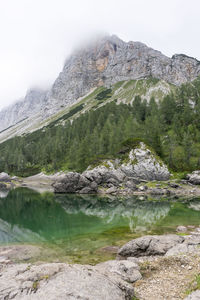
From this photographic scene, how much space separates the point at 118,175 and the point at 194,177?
2935cm

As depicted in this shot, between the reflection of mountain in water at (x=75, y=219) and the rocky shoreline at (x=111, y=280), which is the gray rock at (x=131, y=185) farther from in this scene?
the rocky shoreline at (x=111, y=280)

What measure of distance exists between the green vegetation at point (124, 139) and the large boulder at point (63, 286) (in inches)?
2961

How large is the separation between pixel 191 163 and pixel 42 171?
8918cm

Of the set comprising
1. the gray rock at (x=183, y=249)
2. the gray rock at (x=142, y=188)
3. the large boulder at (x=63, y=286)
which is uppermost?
the large boulder at (x=63, y=286)

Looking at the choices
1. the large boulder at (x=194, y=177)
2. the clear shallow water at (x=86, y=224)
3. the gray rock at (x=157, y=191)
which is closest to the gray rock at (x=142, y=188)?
the gray rock at (x=157, y=191)

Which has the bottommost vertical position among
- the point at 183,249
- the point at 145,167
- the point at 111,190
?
the point at 111,190

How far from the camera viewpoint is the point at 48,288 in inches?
328

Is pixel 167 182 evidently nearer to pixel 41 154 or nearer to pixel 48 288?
pixel 48 288

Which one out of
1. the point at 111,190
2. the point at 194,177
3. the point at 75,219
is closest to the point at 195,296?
the point at 75,219

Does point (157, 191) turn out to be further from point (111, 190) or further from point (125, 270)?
point (125, 270)

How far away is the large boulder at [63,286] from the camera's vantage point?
26.0ft

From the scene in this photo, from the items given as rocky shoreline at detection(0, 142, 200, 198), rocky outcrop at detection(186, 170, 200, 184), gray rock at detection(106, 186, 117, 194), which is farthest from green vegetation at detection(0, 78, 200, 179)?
gray rock at detection(106, 186, 117, 194)

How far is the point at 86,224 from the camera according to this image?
34656mm

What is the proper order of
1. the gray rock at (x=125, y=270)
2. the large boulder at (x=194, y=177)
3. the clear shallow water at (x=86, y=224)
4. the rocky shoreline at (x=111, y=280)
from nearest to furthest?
the rocky shoreline at (x=111, y=280), the gray rock at (x=125, y=270), the clear shallow water at (x=86, y=224), the large boulder at (x=194, y=177)
